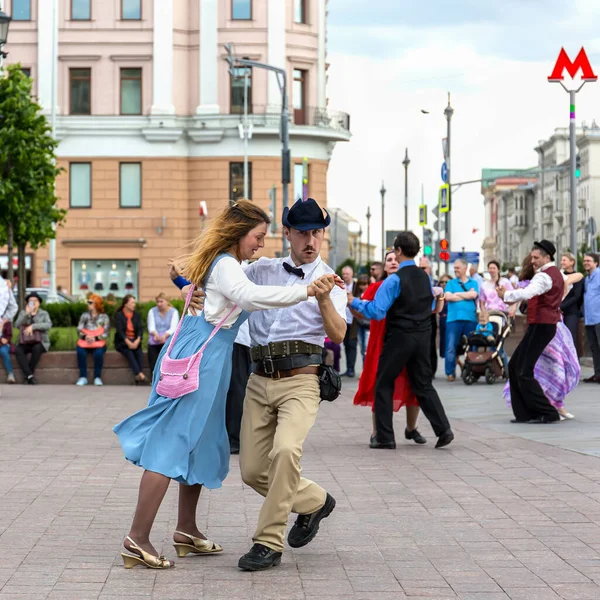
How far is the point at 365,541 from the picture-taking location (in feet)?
25.4

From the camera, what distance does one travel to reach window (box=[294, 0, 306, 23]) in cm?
5456

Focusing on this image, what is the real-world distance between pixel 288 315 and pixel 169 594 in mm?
1634

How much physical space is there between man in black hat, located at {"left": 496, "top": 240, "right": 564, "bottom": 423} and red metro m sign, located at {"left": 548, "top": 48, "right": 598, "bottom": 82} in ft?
38.3

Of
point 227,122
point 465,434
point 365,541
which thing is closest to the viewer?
point 365,541

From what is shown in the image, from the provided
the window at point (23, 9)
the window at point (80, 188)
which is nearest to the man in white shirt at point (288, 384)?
the window at point (80, 188)

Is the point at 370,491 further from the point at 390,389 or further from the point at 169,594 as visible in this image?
the point at 169,594

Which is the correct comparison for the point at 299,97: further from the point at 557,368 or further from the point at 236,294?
the point at 236,294

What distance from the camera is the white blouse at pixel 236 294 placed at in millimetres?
6664

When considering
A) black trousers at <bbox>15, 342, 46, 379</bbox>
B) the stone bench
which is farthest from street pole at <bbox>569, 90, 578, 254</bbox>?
black trousers at <bbox>15, 342, 46, 379</bbox>

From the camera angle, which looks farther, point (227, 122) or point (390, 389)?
point (227, 122)

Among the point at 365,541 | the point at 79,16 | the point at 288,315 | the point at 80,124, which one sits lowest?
the point at 365,541

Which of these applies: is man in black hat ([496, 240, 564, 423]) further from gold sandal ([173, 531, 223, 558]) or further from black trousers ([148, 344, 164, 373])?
black trousers ([148, 344, 164, 373])

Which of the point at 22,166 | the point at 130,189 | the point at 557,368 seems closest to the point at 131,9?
the point at 130,189

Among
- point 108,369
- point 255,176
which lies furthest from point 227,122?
point 108,369
